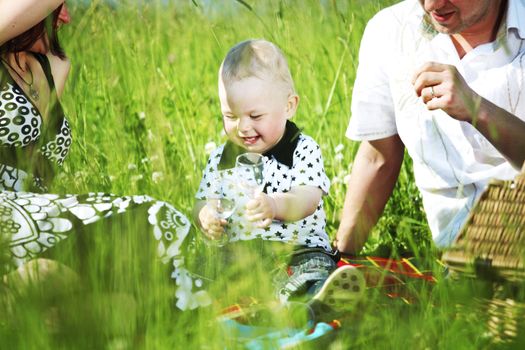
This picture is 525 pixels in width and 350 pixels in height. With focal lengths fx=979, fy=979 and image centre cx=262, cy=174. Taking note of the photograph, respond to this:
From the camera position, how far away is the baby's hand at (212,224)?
2723 millimetres

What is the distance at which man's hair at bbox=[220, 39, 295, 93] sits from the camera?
2809 millimetres

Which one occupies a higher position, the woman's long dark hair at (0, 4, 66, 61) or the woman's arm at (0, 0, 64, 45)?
the woman's arm at (0, 0, 64, 45)

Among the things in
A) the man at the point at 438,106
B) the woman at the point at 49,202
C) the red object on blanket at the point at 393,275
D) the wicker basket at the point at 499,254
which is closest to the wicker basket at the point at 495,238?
the wicker basket at the point at 499,254

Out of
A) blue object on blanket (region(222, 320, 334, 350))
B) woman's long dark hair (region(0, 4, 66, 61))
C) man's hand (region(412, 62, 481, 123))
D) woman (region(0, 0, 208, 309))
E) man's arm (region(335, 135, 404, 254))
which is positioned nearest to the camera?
blue object on blanket (region(222, 320, 334, 350))

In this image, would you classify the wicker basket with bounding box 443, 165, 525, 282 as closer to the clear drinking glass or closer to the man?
the man

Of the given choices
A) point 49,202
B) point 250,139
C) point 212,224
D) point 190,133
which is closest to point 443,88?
point 250,139

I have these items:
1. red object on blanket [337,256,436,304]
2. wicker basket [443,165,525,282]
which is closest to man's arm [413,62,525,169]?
wicker basket [443,165,525,282]

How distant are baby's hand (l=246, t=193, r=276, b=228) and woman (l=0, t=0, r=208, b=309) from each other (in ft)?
0.99

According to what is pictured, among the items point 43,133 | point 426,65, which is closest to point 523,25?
point 426,65

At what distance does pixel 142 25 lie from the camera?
13.3ft

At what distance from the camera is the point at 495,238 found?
2098mm

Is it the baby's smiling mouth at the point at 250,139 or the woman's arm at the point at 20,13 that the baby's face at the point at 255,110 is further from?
the woman's arm at the point at 20,13

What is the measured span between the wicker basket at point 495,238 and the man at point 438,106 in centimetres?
36

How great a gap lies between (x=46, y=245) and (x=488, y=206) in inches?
39.9
